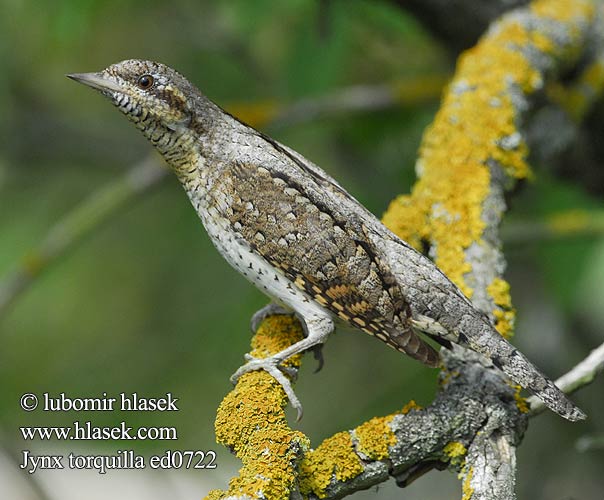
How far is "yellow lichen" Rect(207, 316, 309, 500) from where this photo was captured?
215 centimetres

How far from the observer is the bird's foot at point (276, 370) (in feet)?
9.00

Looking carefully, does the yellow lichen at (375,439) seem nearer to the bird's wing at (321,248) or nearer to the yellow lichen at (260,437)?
the yellow lichen at (260,437)

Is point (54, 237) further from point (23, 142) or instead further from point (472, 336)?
point (472, 336)

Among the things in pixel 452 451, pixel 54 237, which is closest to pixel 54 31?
pixel 54 237

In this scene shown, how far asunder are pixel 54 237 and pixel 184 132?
1.43 metres

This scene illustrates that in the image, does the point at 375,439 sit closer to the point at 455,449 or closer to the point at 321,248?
the point at 455,449

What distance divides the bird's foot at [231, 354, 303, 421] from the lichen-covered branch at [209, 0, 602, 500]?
7.1 inches

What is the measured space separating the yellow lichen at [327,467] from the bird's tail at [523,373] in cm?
64

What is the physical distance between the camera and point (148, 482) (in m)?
5.11

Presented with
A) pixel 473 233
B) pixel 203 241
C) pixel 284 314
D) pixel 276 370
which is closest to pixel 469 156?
pixel 473 233

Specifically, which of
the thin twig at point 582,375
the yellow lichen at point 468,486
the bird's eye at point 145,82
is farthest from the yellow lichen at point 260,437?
the bird's eye at point 145,82

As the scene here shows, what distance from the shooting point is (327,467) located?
7.81 ft

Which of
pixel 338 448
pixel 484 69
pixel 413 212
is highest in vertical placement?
pixel 484 69

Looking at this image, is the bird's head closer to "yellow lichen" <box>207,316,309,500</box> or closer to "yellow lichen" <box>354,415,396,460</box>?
"yellow lichen" <box>207,316,309,500</box>
